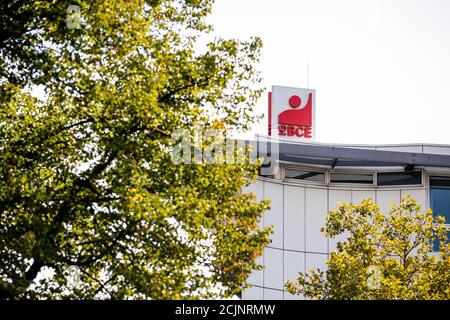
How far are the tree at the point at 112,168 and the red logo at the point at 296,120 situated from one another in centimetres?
3087

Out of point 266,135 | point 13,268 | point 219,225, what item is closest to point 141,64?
point 219,225

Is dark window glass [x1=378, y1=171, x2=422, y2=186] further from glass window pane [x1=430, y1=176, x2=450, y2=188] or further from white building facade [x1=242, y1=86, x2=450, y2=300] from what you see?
glass window pane [x1=430, y1=176, x2=450, y2=188]

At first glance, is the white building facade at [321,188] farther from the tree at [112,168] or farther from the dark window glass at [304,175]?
the tree at [112,168]

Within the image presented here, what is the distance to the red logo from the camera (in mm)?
52000

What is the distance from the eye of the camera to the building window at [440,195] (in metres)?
49.0

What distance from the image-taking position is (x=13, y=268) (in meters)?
18.4

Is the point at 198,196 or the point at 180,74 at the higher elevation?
the point at 180,74

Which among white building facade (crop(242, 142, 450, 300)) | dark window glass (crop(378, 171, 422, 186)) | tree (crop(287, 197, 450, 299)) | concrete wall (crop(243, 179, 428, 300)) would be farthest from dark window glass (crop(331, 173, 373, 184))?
tree (crop(287, 197, 450, 299))

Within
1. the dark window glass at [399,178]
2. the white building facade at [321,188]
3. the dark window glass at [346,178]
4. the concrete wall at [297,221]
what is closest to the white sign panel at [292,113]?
the dark window glass at [346,178]

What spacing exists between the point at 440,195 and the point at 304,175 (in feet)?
25.4

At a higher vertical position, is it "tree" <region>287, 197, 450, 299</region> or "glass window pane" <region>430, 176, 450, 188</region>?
"glass window pane" <region>430, 176, 450, 188</region>

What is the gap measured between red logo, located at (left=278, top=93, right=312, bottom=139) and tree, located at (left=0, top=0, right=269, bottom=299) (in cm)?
3087
